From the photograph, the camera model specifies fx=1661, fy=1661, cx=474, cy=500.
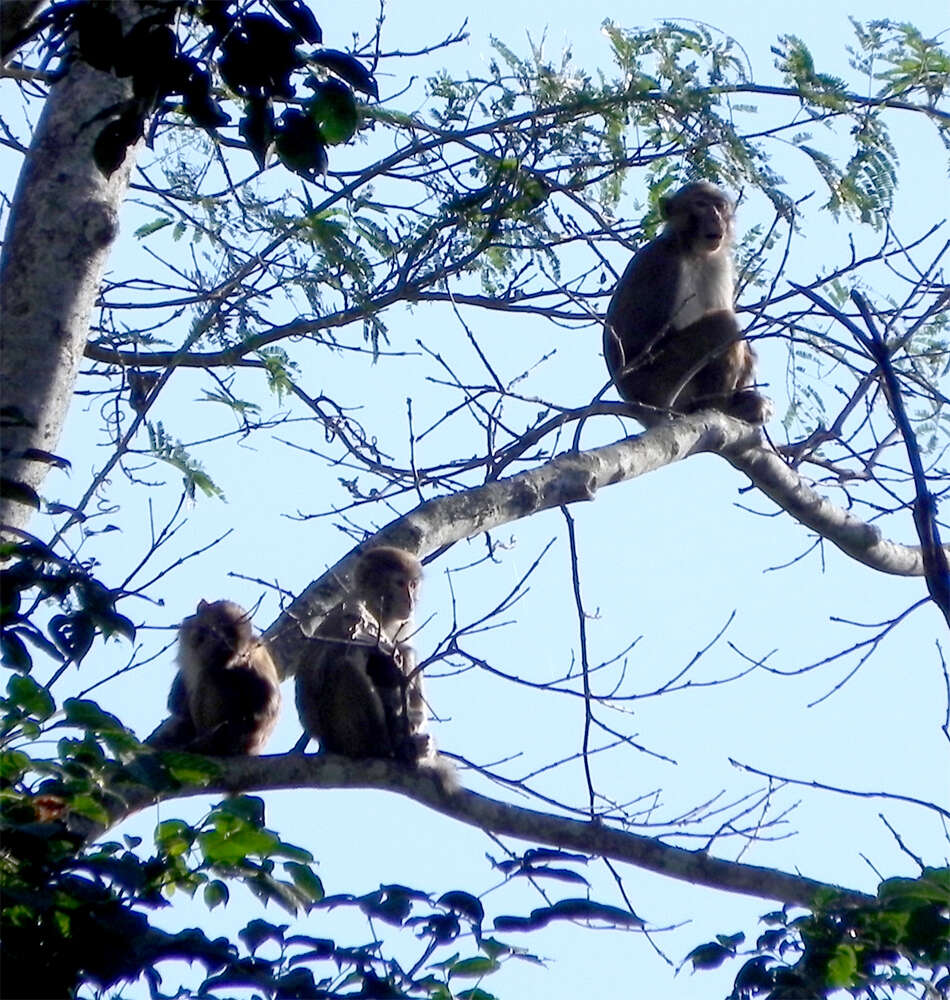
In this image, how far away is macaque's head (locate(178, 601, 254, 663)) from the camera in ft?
25.9

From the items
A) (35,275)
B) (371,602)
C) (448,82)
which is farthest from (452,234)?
(35,275)

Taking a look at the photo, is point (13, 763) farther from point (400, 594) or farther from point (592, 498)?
point (400, 594)

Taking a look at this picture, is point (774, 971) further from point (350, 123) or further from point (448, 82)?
point (448, 82)

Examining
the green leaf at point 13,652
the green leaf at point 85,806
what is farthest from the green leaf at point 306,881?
the green leaf at point 13,652

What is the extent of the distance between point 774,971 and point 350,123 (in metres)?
2.56

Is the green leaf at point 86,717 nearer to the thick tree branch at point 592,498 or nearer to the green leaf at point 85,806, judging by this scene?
the green leaf at point 85,806

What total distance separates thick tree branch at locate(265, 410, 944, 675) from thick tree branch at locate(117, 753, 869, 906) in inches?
19.9

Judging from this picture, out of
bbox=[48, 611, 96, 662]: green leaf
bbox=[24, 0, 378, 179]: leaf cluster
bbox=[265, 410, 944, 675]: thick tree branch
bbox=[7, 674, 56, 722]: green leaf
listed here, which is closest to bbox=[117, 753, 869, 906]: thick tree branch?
bbox=[265, 410, 944, 675]: thick tree branch

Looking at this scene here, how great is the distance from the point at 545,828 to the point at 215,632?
2.43 metres

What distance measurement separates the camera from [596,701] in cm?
616

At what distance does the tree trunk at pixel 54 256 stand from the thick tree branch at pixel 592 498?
124 cm

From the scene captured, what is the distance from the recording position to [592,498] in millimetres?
7148

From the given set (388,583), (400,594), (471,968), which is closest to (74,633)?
(471,968)

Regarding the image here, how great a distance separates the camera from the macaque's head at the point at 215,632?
7.88 m
